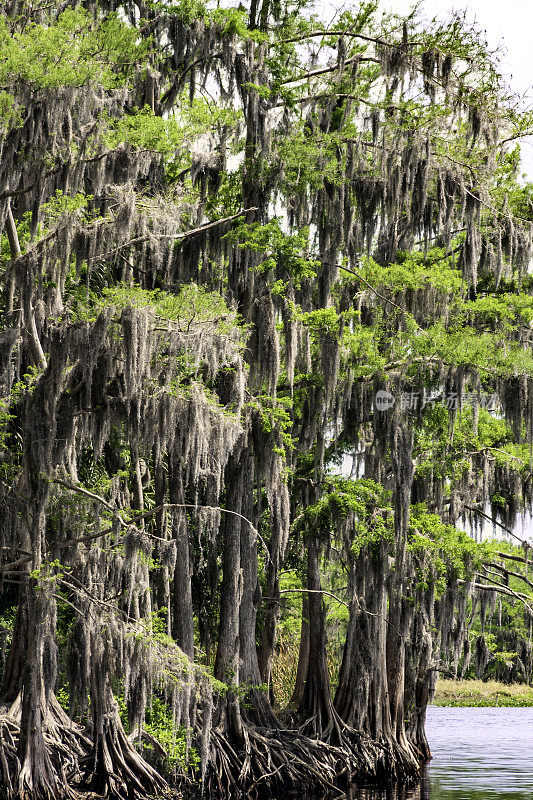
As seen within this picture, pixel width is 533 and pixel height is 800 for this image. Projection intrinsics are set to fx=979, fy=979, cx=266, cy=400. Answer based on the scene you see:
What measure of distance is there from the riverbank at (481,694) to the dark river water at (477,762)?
9.75 meters

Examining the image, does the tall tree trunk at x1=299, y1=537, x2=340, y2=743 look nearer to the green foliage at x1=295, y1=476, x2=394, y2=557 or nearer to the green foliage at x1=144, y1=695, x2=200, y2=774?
the green foliage at x1=295, y1=476, x2=394, y2=557

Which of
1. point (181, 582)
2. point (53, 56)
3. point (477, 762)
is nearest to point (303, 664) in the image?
point (477, 762)

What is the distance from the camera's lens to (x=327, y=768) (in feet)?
47.4

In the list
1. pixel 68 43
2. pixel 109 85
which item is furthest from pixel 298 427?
pixel 68 43

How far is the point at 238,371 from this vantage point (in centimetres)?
1283

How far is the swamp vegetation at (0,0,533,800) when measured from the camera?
35.8 feet

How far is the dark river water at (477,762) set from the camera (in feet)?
48.0

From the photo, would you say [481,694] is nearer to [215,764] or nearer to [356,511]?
[356,511]

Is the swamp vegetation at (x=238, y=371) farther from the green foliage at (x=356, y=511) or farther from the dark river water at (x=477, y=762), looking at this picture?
the dark river water at (x=477, y=762)

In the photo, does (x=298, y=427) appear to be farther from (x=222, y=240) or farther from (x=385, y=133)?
(x=385, y=133)

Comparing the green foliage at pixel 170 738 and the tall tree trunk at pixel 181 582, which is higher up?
the tall tree trunk at pixel 181 582

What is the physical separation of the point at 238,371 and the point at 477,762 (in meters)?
10.7

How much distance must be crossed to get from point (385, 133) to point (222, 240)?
9.39 ft

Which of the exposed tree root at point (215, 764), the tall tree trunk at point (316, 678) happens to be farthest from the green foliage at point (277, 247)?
the exposed tree root at point (215, 764)
